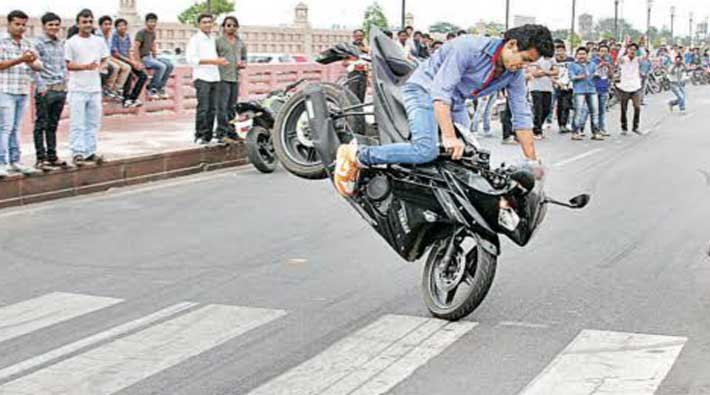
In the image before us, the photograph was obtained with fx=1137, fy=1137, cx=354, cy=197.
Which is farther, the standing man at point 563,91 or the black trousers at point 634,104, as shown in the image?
the black trousers at point 634,104

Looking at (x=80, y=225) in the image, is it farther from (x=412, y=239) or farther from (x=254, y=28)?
(x=254, y=28)

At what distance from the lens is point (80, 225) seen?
1031cm

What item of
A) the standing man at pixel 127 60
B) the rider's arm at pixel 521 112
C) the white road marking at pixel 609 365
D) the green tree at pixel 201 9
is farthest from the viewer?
the green tree at pixel 201 9

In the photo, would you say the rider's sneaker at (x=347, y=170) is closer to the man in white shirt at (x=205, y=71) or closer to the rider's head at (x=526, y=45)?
the rider's head at (x=526, y=45)

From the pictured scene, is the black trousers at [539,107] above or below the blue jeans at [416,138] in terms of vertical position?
below

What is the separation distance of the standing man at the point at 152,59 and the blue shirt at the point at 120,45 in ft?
0.90

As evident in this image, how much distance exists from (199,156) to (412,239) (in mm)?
8145

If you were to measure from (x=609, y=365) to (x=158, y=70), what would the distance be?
50.9 feet

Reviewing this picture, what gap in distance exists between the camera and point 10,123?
11664mm

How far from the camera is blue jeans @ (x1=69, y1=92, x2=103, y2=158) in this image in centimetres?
1269

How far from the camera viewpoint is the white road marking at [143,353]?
217 inches

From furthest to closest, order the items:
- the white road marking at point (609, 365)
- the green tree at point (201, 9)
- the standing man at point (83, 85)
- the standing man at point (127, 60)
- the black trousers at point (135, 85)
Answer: the green tree at point (201, 9) < the black trousers at point (135, 85) < the standing man at point (127, 60) < the standing man at point (83, 85) < the white road marking at point (609, 365)

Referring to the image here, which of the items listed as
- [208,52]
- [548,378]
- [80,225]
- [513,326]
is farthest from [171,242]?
[208,52]

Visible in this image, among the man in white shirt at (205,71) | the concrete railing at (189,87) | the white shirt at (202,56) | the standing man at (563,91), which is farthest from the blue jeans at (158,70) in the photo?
Result: the standing man at (563,91)
